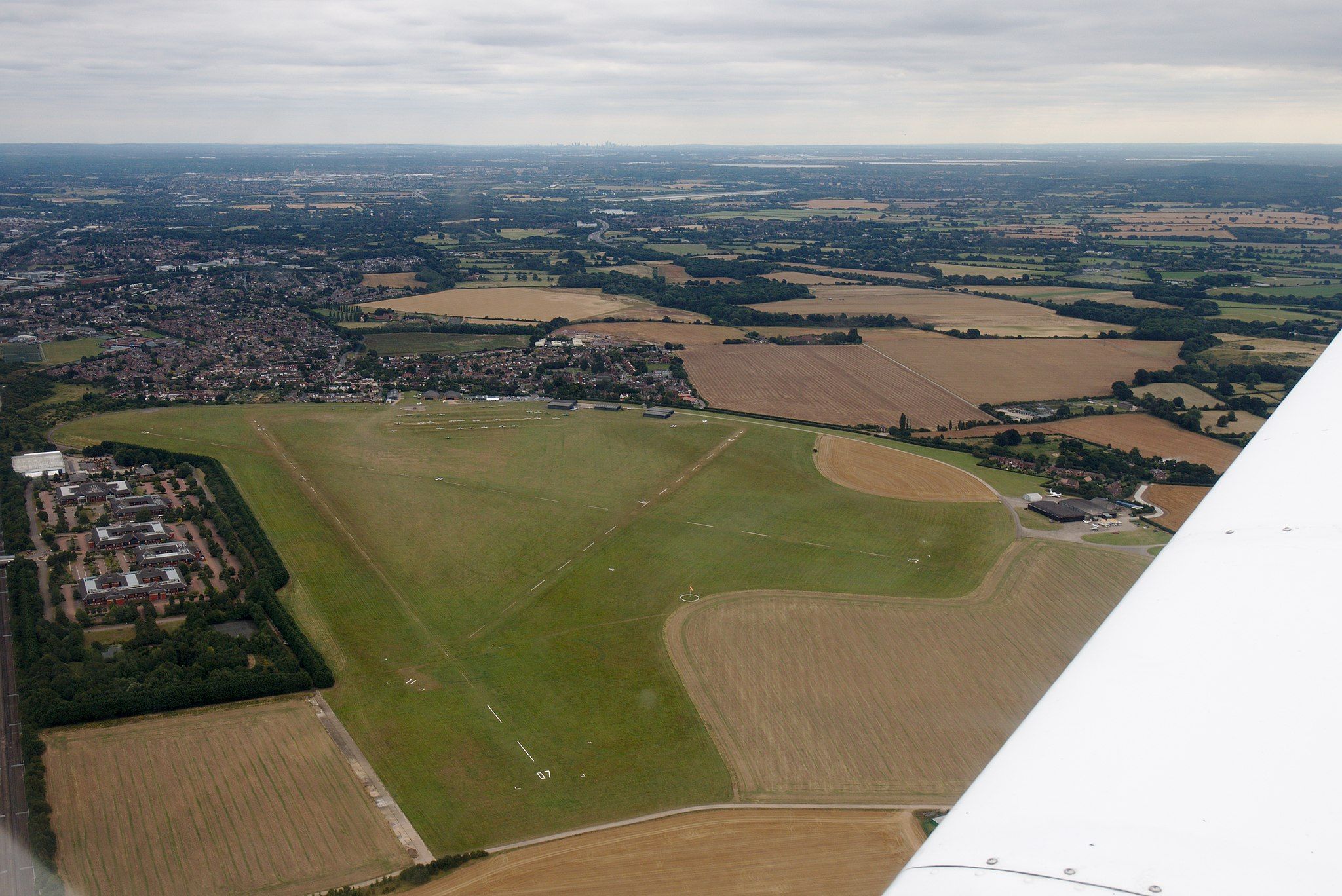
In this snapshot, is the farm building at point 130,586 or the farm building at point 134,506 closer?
the farm building at point 130,586

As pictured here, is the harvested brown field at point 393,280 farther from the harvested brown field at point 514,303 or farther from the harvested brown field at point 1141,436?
the harvested brown field at point 1141,436

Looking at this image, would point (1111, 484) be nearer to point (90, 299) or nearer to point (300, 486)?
point (300, 486)

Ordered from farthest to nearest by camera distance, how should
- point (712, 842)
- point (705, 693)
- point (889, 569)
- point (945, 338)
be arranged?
1. point (945, 338)
2. point (889, 569)
3. point (705, 693)
4. point (712, 842)

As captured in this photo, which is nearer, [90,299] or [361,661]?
[361,661]

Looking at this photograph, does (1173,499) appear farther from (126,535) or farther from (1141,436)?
(126,535)

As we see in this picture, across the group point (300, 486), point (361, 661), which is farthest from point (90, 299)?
point (361, 661)

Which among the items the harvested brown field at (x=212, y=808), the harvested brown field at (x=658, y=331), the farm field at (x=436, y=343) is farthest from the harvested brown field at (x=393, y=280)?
the harvested brown field at (x=212, y=808)
